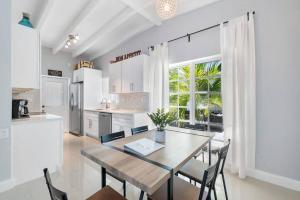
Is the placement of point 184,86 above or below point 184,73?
below

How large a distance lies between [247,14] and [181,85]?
164cm

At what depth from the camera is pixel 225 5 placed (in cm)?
259

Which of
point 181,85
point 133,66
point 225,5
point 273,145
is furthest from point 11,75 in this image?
point 273,145

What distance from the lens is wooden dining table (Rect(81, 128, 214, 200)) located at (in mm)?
940

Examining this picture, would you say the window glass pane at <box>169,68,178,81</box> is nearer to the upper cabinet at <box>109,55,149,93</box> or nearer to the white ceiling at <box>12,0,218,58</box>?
the upper cabinet at <box>109,55,149,93</box>

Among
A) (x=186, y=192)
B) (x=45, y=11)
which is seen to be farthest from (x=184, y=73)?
(x=45, y=11)

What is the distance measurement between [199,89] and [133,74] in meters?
1.70

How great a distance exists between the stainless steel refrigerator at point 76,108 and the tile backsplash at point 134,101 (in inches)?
52.6

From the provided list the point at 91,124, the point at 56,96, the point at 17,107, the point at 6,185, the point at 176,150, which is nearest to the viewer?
the point at 176,150

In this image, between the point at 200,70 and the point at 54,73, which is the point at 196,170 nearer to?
the point at 200,70

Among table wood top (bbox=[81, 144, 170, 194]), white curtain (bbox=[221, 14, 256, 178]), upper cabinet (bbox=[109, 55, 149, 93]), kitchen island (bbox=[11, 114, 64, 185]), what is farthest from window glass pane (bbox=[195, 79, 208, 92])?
kitchen island (bbox=[11, 114, 64, 185])

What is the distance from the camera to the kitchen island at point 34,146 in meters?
2.18

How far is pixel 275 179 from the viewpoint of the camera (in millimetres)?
2152

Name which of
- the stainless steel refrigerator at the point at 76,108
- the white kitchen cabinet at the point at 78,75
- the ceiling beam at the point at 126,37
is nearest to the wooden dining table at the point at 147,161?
the ceiling beam at the point at 126,37
